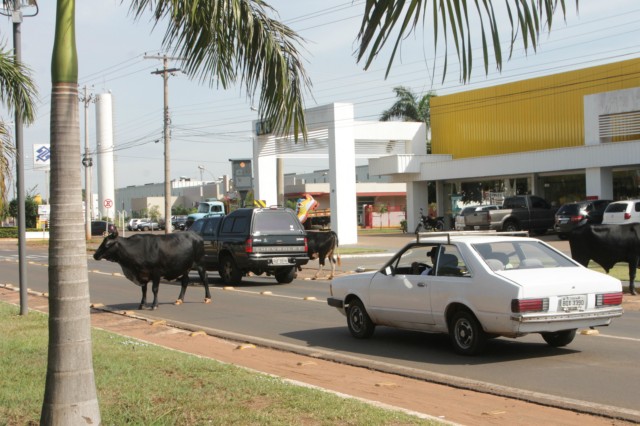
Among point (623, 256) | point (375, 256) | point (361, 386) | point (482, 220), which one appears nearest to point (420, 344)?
point (361, 386)

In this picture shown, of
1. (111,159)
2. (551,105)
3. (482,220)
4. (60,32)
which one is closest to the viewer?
(60,32)

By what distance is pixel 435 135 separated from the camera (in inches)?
2158

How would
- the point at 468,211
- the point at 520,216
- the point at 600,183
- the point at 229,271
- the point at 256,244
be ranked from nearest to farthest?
the point at 256,244
the point at 229,271
the point at 600,183
the point at 520,216
the point at 468,211

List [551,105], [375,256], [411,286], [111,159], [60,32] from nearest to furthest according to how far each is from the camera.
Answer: [60,32]
[411,286]
[375,256]
[551,105]
[111,159]

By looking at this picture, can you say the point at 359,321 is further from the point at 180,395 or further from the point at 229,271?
the point at 229,271

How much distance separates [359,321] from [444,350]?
1.62m

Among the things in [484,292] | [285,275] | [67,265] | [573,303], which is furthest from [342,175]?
[67,265]

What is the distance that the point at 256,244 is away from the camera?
21.8 meters

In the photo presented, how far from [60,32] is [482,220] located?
3781 cm

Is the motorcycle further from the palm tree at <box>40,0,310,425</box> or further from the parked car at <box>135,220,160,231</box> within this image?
the palm tree at <box>40,0,310,425</box>

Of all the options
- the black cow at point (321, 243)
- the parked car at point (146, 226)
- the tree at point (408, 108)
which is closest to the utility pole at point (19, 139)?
the black cow at point (321, 243)

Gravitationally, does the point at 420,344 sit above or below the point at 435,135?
below

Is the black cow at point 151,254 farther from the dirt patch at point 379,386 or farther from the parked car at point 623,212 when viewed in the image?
the parked car at point 623,212

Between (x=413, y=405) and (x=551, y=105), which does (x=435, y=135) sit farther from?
(x=413, y=405)
